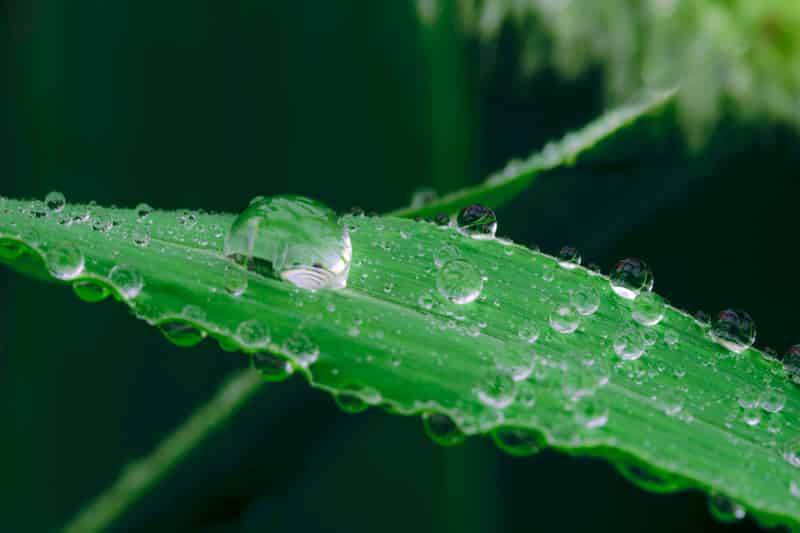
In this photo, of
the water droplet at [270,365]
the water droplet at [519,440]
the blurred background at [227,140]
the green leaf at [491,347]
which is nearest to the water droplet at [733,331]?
the green leaf at [491,347]

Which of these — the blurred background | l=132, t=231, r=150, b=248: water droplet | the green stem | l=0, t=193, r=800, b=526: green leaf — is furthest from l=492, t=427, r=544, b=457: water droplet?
the blurred background

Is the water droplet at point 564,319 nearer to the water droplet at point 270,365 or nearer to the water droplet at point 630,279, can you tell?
the water droplet at point 630,279

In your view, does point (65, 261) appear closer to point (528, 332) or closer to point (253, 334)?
point (253, 334)

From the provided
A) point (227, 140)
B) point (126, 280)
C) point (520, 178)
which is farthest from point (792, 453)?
point (227, 140)

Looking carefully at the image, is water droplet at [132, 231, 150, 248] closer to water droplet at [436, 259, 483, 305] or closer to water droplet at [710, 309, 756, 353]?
water droplet at [436, 259, 483, 305]

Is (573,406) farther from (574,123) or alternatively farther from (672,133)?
(574,123)

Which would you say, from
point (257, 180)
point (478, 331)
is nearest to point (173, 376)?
point (257, 180)
